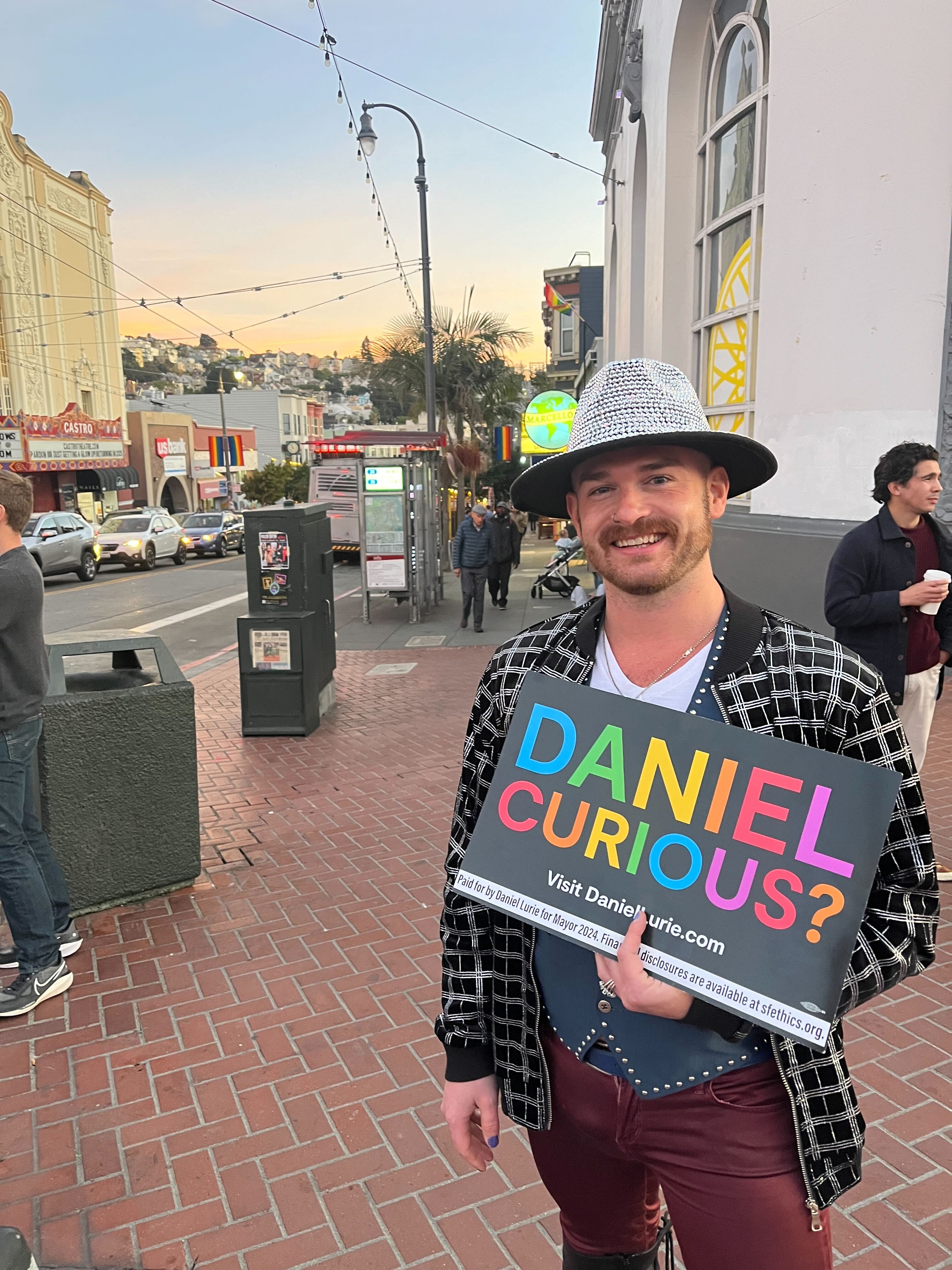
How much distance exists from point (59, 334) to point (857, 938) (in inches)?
1661

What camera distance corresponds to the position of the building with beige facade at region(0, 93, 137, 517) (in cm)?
3366

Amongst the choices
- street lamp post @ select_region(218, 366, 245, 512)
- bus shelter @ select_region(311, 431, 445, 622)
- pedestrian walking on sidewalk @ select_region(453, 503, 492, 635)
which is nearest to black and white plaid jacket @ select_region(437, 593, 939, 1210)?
pedestrian walking on sidewalk @ select_region(453, 503, 492, 635)

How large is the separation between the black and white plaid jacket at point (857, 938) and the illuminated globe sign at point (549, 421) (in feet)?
48.3

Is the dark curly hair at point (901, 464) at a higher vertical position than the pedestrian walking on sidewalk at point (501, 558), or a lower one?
higher

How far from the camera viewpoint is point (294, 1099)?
125 inches

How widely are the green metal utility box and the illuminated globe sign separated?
8.91 m

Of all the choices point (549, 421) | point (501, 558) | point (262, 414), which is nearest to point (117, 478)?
point (549, 421)

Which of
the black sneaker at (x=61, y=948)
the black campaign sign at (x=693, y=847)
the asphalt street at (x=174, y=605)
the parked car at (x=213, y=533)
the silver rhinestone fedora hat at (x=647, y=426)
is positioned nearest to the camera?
the black campaign sign at (x=693, y=847)

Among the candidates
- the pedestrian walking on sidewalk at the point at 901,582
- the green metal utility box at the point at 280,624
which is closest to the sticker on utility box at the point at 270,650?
the green metal utility box at the point at 280,624

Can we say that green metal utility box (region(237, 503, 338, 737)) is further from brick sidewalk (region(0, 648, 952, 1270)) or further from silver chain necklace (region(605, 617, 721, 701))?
silver chain necklace (region(605, 617, 721, 701))

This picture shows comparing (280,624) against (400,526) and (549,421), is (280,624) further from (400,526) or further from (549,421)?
(549,421)

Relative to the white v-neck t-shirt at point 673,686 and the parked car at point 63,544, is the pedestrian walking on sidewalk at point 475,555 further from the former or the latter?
the parked car at point 63,544

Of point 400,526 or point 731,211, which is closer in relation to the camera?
point 731,211

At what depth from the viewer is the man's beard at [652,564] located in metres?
1.59
